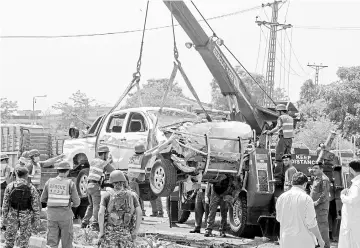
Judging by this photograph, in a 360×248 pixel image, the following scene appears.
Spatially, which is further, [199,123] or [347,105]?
[347,105]

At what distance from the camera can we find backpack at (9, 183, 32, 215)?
1071cm

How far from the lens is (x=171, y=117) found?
15250 mm

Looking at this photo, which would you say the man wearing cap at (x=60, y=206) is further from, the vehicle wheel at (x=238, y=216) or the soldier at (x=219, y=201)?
the vehicle wheel at (x=238, y=216)

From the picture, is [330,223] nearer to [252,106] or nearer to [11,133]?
[252,106]

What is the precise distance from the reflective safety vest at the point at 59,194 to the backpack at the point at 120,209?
1787 millimetres

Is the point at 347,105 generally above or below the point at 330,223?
above

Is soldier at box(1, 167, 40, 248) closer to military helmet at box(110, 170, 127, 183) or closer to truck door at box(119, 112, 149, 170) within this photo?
military helmet at box(110, 170, 127, 183)

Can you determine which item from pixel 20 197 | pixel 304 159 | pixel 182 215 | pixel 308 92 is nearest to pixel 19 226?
pixel 20 197

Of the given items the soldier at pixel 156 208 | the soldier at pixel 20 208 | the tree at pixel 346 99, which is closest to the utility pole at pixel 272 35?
the tree at pixel 346 99

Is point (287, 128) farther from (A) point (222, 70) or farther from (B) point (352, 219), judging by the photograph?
(B) point (352, 219)

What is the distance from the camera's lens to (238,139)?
13.8m

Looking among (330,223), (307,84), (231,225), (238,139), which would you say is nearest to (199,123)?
(238,139)

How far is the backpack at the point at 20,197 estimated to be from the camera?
1071 cm

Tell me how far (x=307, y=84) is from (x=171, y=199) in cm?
3676
